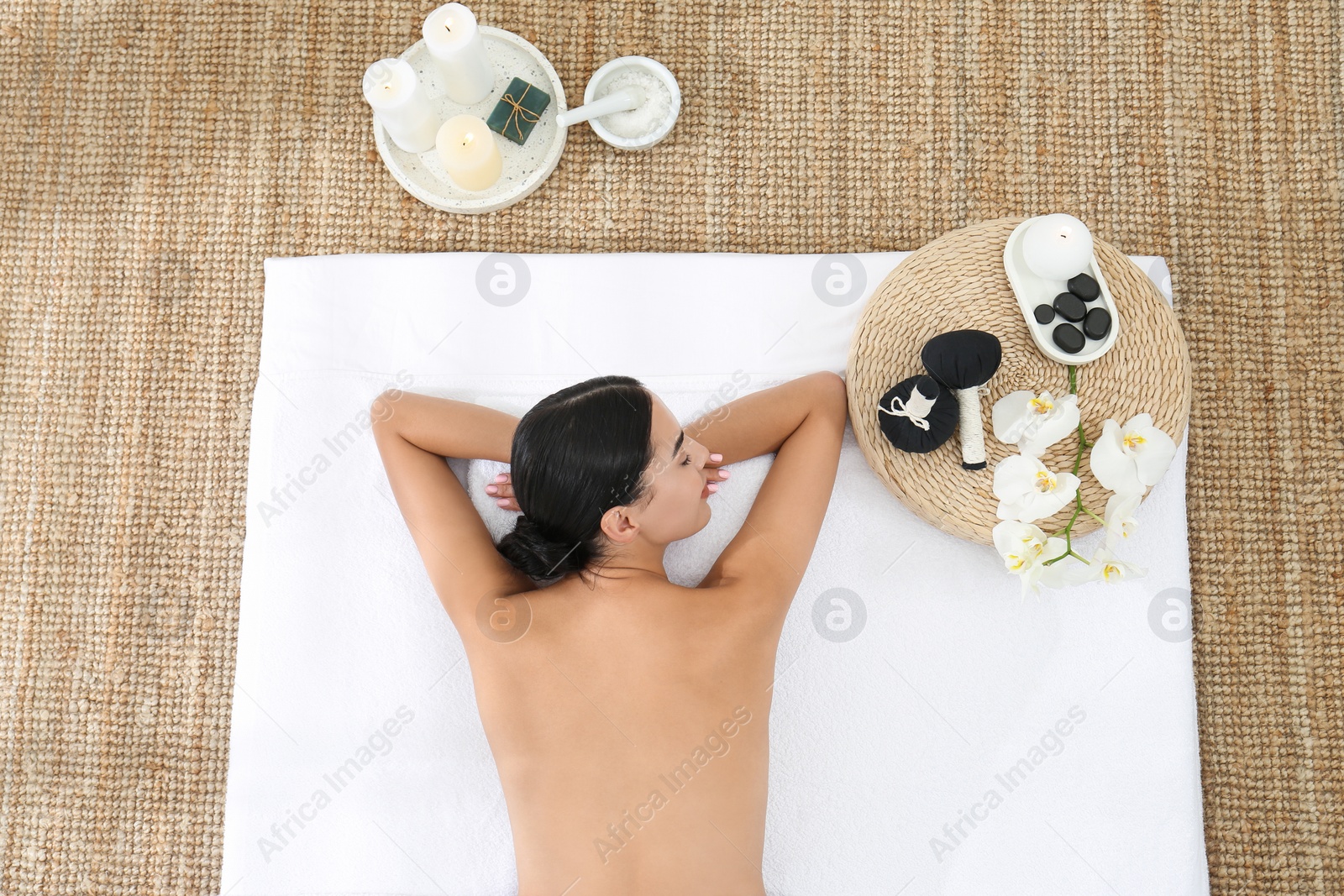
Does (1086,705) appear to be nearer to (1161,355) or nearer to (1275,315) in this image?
(1161,355)

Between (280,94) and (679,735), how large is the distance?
1134mm

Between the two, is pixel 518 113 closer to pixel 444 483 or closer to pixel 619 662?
pixel 444 483

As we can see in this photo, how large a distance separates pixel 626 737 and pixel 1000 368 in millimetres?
642

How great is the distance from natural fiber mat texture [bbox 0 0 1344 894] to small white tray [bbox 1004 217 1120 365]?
0.23 m

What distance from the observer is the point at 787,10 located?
1.39m

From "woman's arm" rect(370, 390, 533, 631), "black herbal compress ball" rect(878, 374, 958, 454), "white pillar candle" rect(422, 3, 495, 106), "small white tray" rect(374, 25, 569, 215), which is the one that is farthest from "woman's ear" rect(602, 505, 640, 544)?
"white pillar candle" rect(422, 3, 495, 106)

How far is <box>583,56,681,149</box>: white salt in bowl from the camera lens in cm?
131

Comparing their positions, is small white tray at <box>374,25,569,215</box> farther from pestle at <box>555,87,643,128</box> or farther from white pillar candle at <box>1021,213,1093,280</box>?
white pillar candle at <box>1021,213,1093,280</box>

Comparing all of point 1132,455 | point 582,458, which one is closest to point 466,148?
point 582,458

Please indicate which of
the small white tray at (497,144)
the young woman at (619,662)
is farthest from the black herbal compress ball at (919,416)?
the small white tray at (497,144)

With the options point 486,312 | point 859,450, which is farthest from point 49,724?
point 859,450

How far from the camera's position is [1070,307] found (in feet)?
3.59

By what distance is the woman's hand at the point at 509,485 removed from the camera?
46.4 inches

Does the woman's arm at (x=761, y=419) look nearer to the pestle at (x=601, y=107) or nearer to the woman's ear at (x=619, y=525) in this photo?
the woman's ear at (x=619, y=525)
